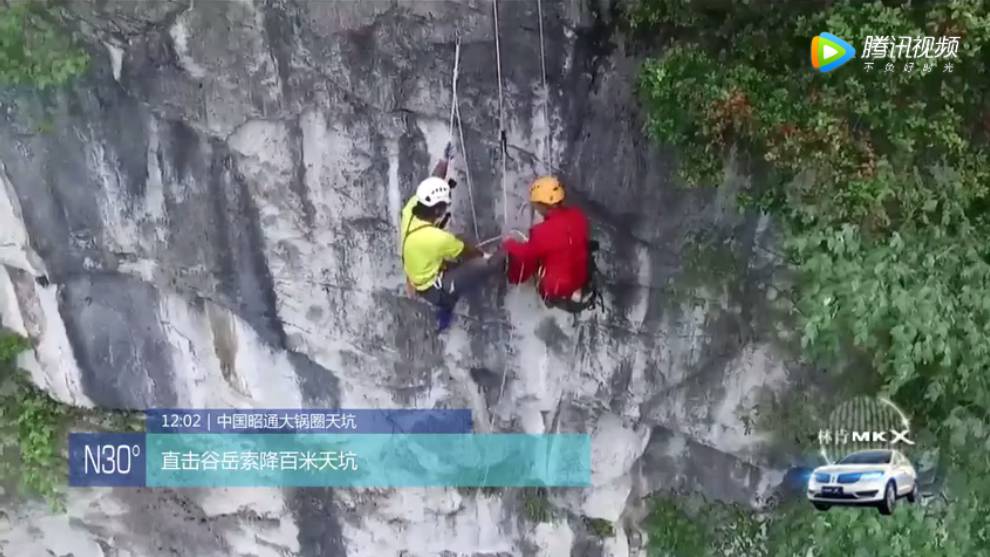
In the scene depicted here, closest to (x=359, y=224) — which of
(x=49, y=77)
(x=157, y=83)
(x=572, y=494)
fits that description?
(x=157, y=83)

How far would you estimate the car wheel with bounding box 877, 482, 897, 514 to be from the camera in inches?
179

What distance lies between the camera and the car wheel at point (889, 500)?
4.55m

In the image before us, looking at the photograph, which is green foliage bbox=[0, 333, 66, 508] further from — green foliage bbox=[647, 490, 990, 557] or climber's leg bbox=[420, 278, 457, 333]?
green foliage bbox=[647, 490, 990, 557]

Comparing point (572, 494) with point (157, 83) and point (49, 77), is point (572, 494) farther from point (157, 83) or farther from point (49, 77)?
point (49, 77)

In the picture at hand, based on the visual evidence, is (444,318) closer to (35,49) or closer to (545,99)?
(545,99)

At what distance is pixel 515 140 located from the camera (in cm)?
479

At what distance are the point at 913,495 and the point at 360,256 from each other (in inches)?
139

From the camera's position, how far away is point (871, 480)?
4605 millimetres

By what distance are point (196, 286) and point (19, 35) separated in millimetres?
1818

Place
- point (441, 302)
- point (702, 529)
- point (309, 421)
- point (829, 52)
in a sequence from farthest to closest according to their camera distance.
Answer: point (309, 421) → point (702, 529) → point (441, 302) → point (829, 52)

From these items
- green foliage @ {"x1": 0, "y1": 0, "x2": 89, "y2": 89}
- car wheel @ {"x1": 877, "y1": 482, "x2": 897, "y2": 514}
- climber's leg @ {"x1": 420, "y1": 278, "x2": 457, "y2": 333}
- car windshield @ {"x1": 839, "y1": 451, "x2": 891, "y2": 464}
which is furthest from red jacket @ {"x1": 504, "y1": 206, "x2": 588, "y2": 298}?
green foliage @ {"x1": 0, "y1": 0, "x2": 89, "y2": 89}

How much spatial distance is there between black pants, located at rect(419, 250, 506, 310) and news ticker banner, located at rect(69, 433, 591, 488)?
3.93 ft

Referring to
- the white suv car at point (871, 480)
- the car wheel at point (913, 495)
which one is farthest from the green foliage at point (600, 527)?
the car wheel at point (913, 495)

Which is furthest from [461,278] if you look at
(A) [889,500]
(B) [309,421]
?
(A) [889,500]
